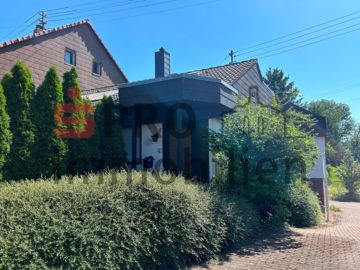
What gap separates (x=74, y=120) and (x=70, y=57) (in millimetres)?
10358

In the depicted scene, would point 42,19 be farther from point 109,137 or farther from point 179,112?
point 179,112

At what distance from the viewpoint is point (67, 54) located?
17438 mm

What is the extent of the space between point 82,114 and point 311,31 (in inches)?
562

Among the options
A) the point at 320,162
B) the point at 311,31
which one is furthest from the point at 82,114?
the point at 311,31

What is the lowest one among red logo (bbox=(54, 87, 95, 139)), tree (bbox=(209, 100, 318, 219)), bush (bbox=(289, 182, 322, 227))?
bush (bbox=(289, 182, 322, 227))

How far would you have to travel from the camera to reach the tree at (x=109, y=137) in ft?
31.6

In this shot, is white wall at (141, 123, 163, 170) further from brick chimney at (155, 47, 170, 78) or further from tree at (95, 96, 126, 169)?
brick chimney at (155, 47, 170, 78)

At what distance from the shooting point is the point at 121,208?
17.5 ft

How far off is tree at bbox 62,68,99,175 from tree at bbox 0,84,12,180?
60.6 inches

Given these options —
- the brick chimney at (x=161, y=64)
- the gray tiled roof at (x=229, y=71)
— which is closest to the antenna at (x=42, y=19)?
the brick chimney at (x=161, y=64)

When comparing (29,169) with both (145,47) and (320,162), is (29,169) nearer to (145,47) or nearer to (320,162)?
(145,47)

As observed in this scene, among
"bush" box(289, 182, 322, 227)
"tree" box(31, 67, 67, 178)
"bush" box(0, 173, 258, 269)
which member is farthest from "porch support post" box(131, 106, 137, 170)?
"bush" box(289, 182, 322, 227)

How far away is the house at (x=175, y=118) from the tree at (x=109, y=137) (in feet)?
1.92

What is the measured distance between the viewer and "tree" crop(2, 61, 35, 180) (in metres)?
7.38
